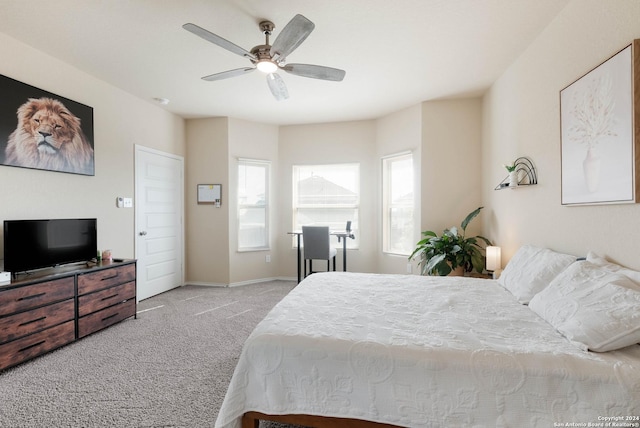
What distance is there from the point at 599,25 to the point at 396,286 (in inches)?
82.7

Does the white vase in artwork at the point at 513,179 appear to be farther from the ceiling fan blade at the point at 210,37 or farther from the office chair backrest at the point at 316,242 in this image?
the ceiling fan blade at the point at 210,37

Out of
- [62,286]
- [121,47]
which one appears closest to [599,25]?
[121,47]

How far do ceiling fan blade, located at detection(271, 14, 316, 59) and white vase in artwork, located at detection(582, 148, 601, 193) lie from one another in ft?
6.24

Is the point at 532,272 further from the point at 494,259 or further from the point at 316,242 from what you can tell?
the point at 316,242

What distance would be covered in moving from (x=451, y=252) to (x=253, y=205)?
3.12 meters

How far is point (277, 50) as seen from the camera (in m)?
2.11

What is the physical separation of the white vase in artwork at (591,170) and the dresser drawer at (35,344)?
13.3 ft

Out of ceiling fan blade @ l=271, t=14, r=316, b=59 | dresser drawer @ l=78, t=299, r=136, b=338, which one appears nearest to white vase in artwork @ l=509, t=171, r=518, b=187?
ceiling fan blade @ l=271, t=14, r=316, b=59

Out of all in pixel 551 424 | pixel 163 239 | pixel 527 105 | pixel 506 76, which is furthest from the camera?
pixel 163 239

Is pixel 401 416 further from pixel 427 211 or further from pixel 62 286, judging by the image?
pixel 427 211

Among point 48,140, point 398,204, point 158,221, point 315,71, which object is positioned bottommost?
point 158,221

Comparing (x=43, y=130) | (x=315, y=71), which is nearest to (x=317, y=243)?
(x=315, y=71)

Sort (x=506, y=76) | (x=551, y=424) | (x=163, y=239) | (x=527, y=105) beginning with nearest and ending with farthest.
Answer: (x=551, y=424)
(x=527, y=105)
(x=506, y=76)
(x=163, y=239)

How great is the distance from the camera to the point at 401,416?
3.89 feet
